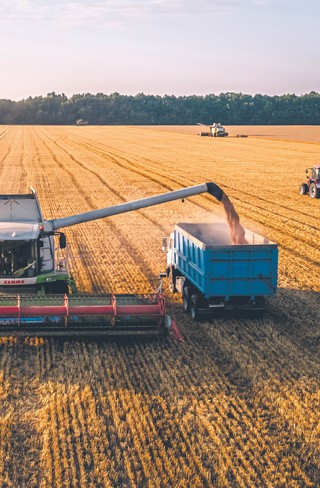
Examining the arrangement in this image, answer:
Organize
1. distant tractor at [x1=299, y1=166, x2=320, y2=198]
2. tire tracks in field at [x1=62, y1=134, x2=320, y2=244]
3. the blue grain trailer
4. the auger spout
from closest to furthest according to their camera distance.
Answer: the blue grain trailer < the auger spout < tire tracks in field at [x1=62, y1=134, x2=320, y2=244] < distant tractor at [x1=299, y1=166, x2=320, y2=198]

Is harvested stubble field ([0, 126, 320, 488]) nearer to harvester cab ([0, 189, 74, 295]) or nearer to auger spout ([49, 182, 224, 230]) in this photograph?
harvester cab ([0, 189, 74, 295])

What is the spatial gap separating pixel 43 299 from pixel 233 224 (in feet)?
18.8

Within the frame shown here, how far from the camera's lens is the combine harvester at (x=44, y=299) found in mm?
14109

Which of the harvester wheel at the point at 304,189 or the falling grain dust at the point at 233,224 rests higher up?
the falling grain dust at the point at 233,224

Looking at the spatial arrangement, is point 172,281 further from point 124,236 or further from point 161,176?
point 161,176

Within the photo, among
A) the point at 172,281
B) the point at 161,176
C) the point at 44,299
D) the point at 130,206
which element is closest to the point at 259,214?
the point at 172,281

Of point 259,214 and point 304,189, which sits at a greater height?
point 304,189

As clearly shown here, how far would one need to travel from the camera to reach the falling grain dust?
1764 cm

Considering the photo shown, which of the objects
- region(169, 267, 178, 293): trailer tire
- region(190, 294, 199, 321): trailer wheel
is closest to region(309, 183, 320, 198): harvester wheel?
region(169, 267, 178, 293): trailer tire

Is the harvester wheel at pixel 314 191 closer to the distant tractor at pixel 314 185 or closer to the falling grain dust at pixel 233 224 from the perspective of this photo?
the distant tractor at pixel 314 185

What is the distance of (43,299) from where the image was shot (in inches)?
573

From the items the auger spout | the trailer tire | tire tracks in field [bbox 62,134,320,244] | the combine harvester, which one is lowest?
tire tracks in field [bbox 62,134,320,244]

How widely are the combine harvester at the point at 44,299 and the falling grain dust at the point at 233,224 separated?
3.51 m

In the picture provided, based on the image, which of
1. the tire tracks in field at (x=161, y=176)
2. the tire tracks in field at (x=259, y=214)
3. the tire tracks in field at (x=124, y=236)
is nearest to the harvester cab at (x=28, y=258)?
the tire tracks in field at (x=124, y=236)
